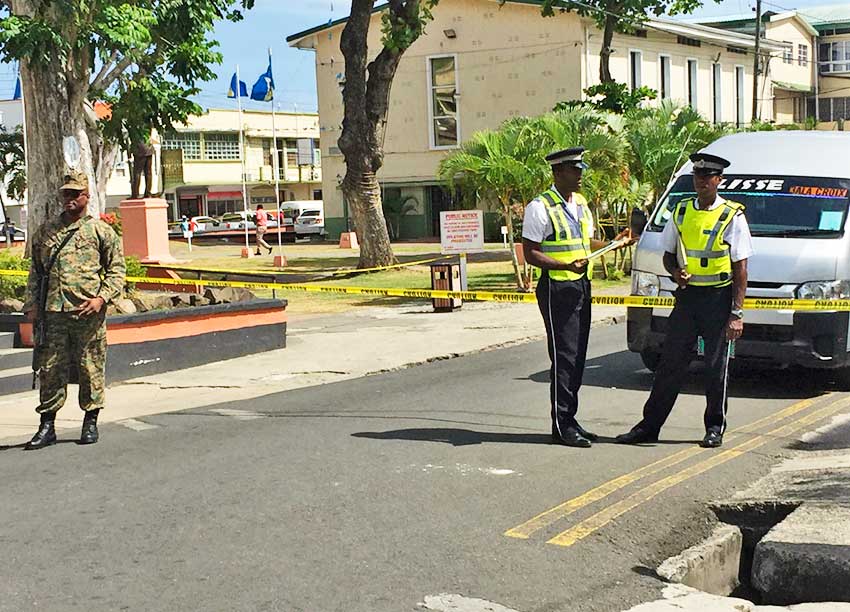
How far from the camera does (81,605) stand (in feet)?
16.2

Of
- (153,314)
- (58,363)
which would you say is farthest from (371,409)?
(153,314)

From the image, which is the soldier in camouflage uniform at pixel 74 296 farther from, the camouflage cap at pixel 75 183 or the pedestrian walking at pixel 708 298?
the pedestrian walking at pixel 708 298

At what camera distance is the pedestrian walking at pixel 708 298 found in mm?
7793

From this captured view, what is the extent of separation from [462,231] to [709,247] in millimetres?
12963

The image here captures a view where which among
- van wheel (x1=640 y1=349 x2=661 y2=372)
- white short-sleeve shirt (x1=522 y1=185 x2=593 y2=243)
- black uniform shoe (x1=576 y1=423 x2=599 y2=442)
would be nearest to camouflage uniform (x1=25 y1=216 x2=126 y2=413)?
white short-sleeve shirt (x1=522 y1=185 x2=593 y2=243)

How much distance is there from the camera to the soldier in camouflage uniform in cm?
806

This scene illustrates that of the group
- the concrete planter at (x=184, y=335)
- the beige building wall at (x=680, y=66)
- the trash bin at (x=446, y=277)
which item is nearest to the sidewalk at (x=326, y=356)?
the concrete planter at (x=184, y=335)

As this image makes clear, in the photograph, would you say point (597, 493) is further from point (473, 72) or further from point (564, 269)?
point (473, 72)

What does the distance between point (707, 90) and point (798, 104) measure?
1741 centimetres

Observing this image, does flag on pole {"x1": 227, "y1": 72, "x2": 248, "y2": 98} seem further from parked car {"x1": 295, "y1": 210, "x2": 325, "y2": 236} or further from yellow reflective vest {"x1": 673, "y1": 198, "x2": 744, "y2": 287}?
yellow reflective vest {"x1": 673, "y1": 198, "x2": 744, "y2": 287}

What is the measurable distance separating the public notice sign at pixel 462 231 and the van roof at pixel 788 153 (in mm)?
9358

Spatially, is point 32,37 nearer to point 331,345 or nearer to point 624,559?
point 331,345

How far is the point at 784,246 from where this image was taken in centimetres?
977

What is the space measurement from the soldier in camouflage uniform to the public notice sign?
494 inches
